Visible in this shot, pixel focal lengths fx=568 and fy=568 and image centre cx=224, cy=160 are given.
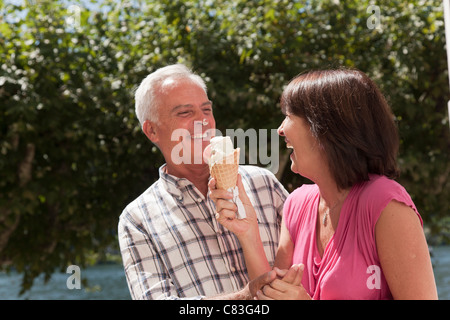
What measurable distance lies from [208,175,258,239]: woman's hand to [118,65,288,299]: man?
0.21 m

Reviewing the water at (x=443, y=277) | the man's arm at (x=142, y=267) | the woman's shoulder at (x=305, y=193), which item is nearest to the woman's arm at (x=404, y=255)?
the woman's shoulder at (x=305, y=193)

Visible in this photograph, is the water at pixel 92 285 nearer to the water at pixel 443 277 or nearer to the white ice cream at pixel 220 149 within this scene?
the water at pixel 443 277

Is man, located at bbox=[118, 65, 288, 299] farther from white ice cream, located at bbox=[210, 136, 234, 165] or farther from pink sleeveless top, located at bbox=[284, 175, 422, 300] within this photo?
pink sleeveless top, located at bbox=[284, 175, 422, 300]

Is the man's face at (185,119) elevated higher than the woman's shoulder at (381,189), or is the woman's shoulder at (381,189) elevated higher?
the man's face at (185,119)

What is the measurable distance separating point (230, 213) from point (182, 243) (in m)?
0.35

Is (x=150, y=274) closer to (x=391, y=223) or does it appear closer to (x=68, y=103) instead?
(x=391, y=223)

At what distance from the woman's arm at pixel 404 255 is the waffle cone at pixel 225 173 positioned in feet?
1.80


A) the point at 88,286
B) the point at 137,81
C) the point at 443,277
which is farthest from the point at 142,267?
the point at 443,277

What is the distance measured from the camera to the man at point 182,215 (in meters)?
2.08

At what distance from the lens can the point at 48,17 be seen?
4.40 m

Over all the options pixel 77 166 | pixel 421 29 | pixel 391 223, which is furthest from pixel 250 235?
pixel 421 29

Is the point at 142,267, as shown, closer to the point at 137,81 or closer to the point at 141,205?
the point at 141,205

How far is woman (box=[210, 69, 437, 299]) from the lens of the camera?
155 centimetres

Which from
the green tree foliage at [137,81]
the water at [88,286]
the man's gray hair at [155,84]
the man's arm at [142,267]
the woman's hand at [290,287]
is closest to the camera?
the woman's hand at [290,287]
